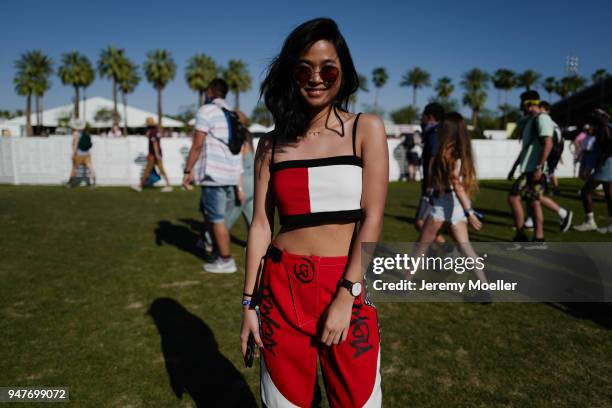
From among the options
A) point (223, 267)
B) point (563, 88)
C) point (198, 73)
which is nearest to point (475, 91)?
point (563, 88)

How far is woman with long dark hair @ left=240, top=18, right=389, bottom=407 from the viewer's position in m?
1.62

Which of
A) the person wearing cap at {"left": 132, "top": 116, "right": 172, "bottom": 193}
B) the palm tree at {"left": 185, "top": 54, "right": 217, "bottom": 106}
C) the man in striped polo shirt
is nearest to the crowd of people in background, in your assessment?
the man in striped polo shirt

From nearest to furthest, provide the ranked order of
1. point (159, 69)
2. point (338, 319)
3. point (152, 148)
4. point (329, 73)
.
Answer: point (338, 319)
point (329, 73)
point (152, 148)
point (159, 69)

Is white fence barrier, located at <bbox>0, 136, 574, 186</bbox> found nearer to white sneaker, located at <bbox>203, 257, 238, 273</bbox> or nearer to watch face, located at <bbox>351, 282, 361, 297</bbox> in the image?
white sneaker, located at <bbox>203, 257, 238, 273</bbox>

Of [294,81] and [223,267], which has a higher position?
[294,81]

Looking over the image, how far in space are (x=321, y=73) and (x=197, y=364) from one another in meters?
2.60

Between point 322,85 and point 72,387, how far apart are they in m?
2.76

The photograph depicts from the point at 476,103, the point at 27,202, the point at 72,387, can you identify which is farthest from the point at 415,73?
the point at 72,387

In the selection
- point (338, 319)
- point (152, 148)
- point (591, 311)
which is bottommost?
point (591, 311)

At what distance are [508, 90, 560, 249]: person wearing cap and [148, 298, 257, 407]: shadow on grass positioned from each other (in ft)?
16.4

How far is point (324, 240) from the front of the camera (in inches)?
66.4

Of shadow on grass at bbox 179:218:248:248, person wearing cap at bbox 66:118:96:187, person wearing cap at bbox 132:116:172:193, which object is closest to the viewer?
shadow on grass at bbox 179:218:248:248

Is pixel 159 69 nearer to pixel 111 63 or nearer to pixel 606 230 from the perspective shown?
pixel 111 63

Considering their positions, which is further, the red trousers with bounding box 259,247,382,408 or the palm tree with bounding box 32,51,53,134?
the palm tree with bounding box 32,51,53,134
